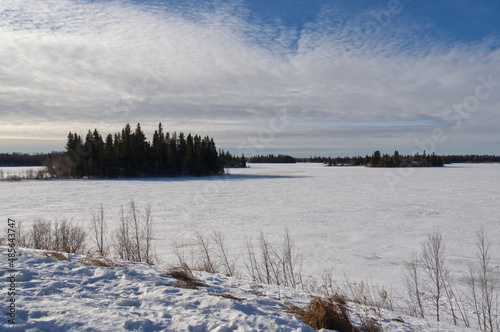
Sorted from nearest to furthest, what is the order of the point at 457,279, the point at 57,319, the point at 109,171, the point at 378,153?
the point at 57,319 < the point at 457,279 < the point at 109,171 < the point at 378,153

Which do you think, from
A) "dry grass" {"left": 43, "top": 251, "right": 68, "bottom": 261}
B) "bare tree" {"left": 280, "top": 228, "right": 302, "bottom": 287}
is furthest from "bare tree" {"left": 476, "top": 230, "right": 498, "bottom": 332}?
"dry grass" {"left": 43, "top": 251, "right": 68, "bottom": 261}

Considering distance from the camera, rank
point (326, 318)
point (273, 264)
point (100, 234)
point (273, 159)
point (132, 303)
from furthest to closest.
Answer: point (273, 159) → point (100, 234) → point (273, 264) → point (132, 303) → point (326, 318)

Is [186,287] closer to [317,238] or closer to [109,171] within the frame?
[317,238]

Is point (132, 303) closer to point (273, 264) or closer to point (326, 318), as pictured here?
point (326, 318)

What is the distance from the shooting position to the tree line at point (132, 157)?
6003cm

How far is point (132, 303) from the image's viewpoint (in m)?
4.27

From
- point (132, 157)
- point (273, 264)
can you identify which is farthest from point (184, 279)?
point (132, 157)

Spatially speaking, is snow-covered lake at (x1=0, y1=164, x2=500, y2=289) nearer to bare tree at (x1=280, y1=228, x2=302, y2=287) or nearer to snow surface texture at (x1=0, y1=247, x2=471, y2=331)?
bare tree at (x1=280, y1=228, x2=302, y2=287)

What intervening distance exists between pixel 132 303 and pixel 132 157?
6195 cm

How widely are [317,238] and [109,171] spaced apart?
5569 centimetres

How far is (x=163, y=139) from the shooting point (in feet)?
220

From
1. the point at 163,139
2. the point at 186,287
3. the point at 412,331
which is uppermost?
the point at 163,139

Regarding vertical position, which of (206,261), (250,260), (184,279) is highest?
(184,279)

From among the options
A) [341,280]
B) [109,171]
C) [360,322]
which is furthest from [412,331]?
[109,171]
